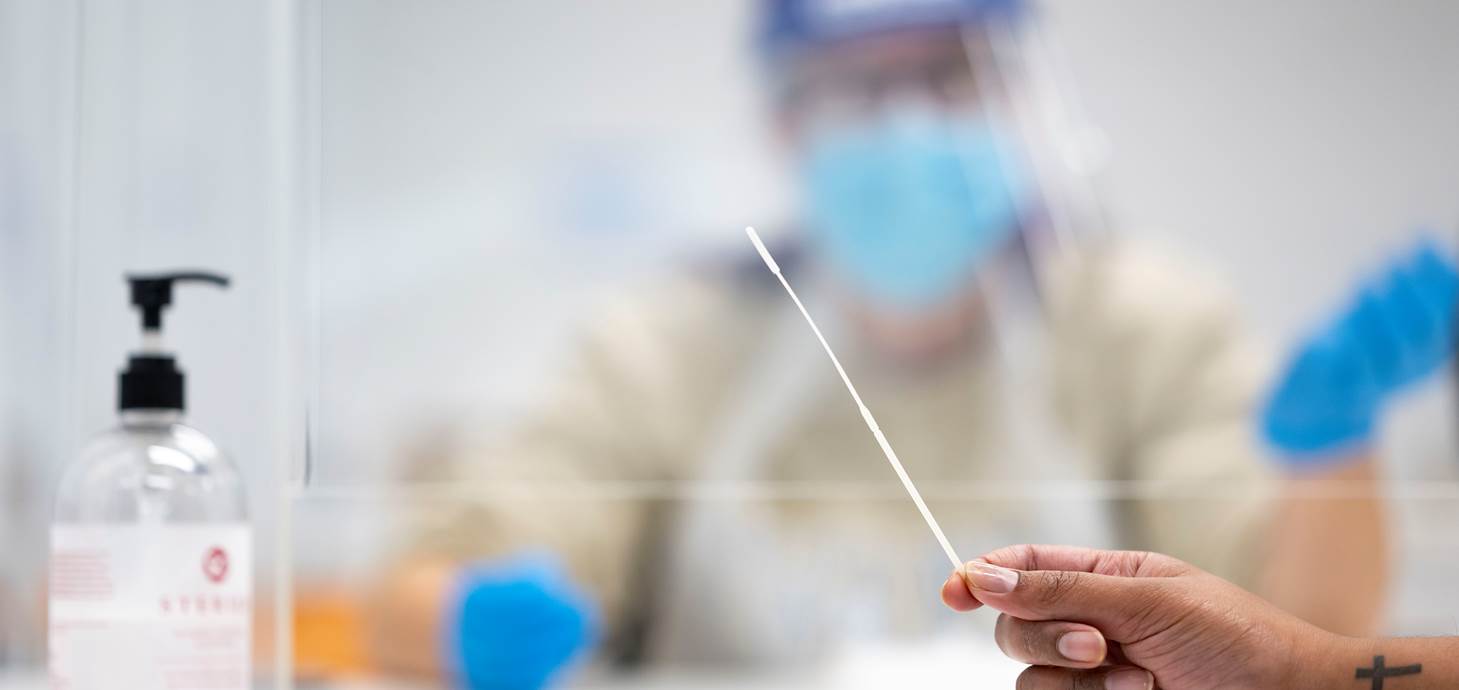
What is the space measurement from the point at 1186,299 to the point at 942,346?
224 millimetres

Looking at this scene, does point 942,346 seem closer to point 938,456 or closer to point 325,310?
point 938,456

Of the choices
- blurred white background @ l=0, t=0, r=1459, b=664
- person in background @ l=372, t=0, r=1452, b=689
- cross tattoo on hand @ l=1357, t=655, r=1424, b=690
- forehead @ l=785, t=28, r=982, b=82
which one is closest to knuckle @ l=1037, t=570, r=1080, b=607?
cross tattoo on hand @ l=1357, t=655, r=1424, b=690

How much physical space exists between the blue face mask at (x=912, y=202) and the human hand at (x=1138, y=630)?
69cm

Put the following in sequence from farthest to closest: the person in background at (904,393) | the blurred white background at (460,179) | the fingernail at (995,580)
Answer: the person in background at (904,393) → the blurred white background at (460,179) → the fingernail at (995,580)

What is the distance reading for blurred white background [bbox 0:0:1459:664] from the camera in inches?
25.4

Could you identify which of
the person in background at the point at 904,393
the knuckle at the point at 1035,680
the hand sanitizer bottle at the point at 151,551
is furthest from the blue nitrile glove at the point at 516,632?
the knuckle at the point at 1035,680

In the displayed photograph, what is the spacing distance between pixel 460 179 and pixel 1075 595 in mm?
772

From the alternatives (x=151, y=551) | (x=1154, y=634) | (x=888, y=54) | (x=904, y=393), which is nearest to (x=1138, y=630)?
(x=1154, y=634)

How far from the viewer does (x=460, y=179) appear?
3.26ft

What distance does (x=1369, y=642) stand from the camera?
1.26 ft

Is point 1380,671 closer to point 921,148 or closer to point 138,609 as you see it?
point 138,609

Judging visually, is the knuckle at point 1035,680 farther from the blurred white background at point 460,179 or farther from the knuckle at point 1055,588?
the blurred white background at point 460,179

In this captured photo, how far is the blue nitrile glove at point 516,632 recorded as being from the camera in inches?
32.4

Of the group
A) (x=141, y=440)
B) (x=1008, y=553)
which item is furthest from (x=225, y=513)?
(x=1008, y=553)
